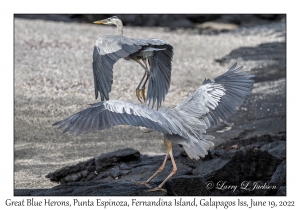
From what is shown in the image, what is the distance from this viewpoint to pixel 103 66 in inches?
283

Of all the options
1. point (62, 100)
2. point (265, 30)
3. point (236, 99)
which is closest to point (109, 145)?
point (62, 100)

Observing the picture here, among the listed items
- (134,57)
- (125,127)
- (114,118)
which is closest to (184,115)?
(114,118)

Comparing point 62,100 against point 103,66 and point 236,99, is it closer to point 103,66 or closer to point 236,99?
point 103,66

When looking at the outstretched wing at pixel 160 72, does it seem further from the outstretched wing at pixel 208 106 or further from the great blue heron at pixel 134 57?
the outstretched wing at pixel 208 106

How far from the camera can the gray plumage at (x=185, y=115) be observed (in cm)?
564

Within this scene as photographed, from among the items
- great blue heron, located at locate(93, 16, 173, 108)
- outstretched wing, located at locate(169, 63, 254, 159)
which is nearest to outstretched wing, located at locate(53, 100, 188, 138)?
outstretched wing, located at locate(169, 63, 254, 159)

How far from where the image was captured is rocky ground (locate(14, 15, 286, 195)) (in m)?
7.32

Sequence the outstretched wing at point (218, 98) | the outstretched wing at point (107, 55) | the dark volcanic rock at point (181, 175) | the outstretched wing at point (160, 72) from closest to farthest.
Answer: the dark volcanic rock at point (181, 175), the outstretched wing at point (218, 98), the outstretched wing at point (107, 55), the outstretched wing at point (160, 72)

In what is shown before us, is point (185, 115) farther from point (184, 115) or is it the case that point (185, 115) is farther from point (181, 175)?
point (181, 175)

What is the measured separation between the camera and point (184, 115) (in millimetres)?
6406

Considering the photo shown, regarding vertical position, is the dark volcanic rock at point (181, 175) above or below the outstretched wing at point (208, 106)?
below

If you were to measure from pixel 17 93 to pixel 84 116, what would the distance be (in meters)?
6.30

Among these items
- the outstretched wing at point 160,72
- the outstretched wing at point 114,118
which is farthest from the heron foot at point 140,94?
the outstretched wing at point 114,118

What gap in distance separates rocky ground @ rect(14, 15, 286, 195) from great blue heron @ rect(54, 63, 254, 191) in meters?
0.40
